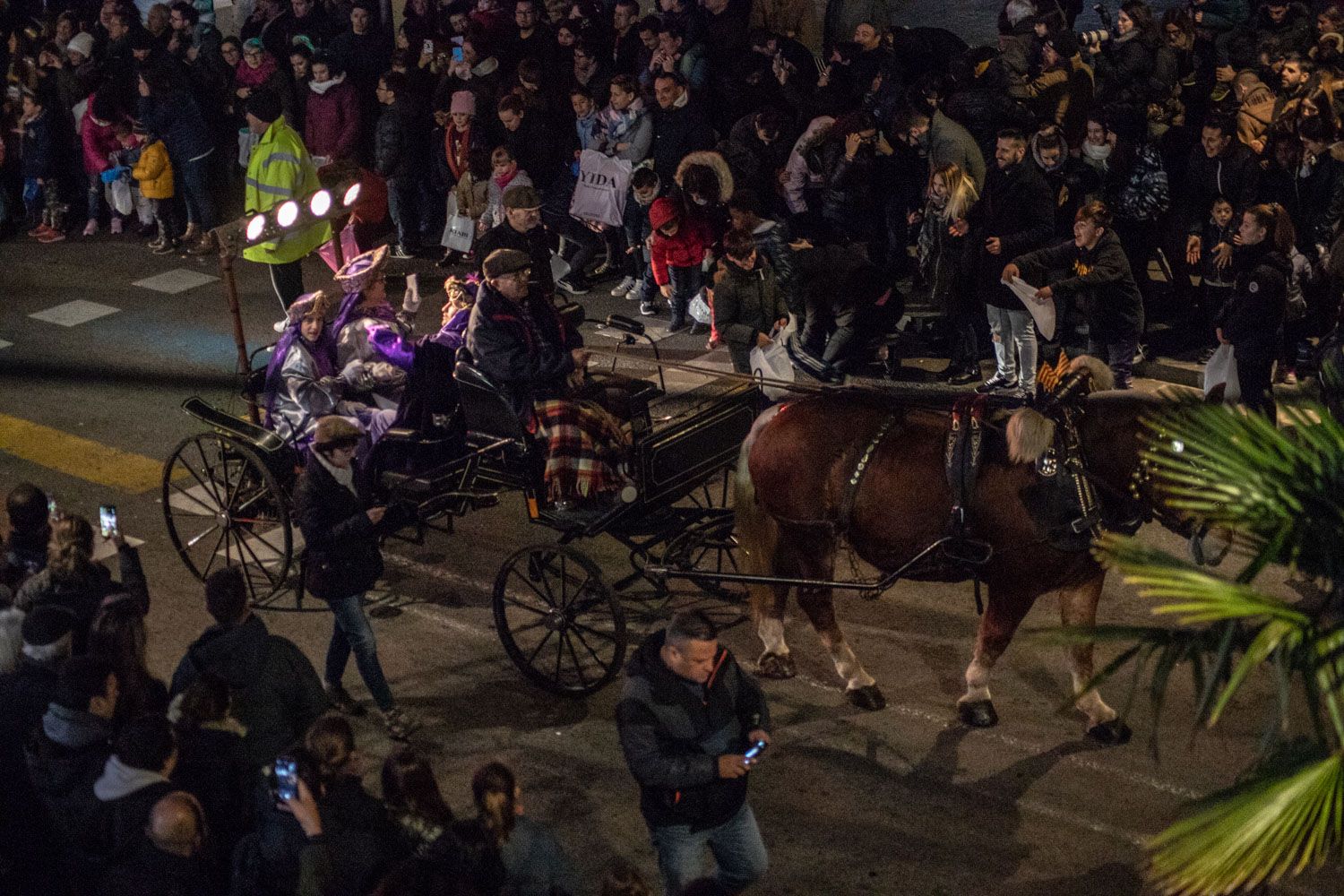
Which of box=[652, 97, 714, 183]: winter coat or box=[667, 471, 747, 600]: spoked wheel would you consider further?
box=[652, 97, 714, 183]: winter coat

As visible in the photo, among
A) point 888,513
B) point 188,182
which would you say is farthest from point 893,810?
point 188,182

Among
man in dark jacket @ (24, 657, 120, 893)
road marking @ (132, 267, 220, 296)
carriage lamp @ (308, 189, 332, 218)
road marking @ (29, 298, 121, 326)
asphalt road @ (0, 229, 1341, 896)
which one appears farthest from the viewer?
road marking @ (132, 267, 220, 296)

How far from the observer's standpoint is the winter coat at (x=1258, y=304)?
392 inches

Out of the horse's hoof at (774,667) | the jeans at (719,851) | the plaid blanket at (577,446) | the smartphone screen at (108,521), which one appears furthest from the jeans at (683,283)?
the jeans at (719,851)

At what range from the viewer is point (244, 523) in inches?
368

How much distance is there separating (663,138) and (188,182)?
538cm

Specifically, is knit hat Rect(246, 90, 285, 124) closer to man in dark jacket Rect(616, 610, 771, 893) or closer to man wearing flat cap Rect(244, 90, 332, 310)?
man wearing flat cap Rect(244, 90, 332, 310)

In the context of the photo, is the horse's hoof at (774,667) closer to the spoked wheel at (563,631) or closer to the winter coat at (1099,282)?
the spoked wheel at (563,631)

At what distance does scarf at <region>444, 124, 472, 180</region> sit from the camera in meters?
14.6

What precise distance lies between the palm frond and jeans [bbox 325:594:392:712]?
16.0 ft

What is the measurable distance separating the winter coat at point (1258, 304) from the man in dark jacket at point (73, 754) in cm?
726

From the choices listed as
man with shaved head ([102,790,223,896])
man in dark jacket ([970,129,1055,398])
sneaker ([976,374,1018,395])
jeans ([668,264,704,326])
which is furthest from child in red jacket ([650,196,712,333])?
man with shaved head ([102,790,223,896])

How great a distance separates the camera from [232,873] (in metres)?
5.54

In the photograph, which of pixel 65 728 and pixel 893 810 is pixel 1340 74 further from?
pixel 65 728
